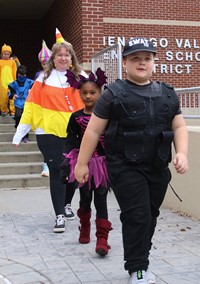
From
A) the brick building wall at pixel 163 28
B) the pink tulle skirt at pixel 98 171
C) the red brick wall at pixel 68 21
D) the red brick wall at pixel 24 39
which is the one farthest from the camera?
the red brick wall at pixel 24 39

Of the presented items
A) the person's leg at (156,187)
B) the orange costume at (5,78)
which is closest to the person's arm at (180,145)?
the person's leg at (156,187)

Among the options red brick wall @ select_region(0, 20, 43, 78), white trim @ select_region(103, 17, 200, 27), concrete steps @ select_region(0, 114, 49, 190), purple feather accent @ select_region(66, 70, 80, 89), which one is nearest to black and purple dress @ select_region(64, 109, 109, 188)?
purple feather accent @ select_region(66, 70, 80, 89)

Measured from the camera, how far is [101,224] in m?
4.18

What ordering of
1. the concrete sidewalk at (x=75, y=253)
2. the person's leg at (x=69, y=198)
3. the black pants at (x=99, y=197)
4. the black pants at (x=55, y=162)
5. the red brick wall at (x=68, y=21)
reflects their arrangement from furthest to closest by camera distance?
the red brick wall at (x=68, y=21), the person's leg at (x=69, y=198), the black pants at (x=55, y=162), the black pants at (x=99, y=197), the concrete sidewalk at (x=75, y=253)

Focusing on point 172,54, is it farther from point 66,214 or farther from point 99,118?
point 99,118

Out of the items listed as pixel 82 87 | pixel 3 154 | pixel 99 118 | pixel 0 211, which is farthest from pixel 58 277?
pixel 3 154

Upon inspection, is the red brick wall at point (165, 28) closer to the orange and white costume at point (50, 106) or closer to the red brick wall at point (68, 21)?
the red brick wall at point (68, 21)

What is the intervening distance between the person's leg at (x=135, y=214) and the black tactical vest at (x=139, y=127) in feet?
0.40

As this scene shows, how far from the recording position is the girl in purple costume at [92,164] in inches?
160

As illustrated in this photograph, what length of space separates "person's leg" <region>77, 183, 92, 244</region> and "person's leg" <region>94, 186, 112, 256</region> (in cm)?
11

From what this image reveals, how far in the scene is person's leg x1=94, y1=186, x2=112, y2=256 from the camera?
13.4ft

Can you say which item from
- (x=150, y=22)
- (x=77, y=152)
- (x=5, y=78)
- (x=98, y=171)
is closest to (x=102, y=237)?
(x=98, y=171)

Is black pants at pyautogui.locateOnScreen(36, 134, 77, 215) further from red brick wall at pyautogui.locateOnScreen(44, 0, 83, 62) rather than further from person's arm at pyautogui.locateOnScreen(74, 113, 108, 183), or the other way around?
red brick wall at pyautogui.locateOnScreen(44, 0, 83, 62)

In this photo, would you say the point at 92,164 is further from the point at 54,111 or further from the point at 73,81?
the point at 54,111
